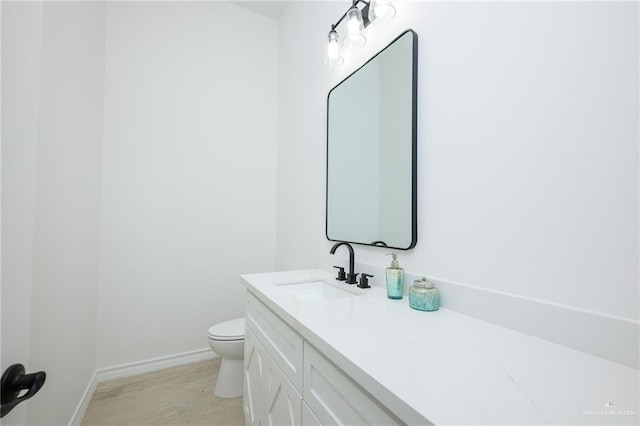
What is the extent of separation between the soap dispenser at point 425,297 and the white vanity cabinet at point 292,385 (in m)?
0.41

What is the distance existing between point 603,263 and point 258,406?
134 cm

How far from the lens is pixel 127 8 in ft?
6.66

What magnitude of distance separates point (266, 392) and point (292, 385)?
32 cm

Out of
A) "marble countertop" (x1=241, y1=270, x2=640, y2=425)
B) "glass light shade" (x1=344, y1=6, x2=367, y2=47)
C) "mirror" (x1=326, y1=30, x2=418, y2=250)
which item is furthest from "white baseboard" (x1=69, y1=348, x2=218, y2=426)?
"glass light shade" (x1=344, y1=6, x2=367, y2=47)

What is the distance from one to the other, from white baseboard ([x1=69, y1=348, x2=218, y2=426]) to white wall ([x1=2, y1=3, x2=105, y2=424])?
0.09 meters

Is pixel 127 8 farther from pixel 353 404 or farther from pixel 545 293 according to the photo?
pixel 545 293

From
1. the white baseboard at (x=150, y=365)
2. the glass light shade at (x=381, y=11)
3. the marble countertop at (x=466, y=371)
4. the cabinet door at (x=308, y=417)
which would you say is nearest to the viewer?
the marble countertop at (x=466, y=371)

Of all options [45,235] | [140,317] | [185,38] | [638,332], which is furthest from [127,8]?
[638,332]

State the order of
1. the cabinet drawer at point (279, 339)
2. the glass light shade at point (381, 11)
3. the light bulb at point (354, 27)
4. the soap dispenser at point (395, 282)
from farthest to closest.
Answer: the light bulb at point (354, 27)
the glass light shade at point (381, 11)
the soap dispenser at point (395, 282)
the cabinet drawer at point (279, 339)

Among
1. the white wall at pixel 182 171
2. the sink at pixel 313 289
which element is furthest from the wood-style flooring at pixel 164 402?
the sink at pixel 313 289

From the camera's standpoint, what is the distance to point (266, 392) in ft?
3.74

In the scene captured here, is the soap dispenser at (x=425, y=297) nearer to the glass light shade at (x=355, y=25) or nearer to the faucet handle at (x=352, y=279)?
the faucet handle at (x=352, y=279)

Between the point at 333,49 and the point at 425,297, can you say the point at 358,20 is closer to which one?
the point at 333,49

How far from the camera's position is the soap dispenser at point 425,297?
0.95m
